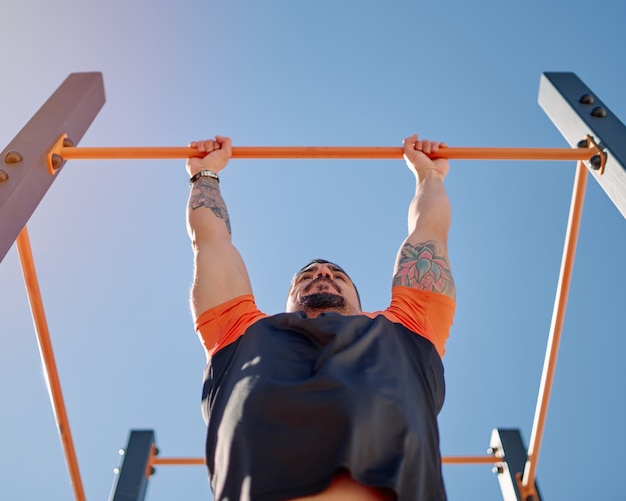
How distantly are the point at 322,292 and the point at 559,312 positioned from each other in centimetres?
79

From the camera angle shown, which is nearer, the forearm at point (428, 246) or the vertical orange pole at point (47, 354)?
the forearm at point (428, 246)

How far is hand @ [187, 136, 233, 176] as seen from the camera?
80.3 inches

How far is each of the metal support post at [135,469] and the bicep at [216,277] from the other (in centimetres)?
87

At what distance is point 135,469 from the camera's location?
2.29 metres

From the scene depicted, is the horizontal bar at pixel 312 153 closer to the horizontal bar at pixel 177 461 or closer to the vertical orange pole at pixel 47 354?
the vertical orange pole at pixel 47 354


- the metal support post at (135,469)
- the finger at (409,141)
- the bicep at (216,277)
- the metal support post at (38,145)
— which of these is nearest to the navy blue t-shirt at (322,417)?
the bicep at (216,277)

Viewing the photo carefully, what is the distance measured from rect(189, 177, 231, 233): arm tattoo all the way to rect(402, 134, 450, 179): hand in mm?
582

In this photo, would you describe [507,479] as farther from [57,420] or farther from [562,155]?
[57,420]

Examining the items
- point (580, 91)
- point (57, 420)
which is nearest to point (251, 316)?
point (57, 420)

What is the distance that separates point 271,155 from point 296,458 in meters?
1.05

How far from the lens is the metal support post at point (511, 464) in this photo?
2248 mm

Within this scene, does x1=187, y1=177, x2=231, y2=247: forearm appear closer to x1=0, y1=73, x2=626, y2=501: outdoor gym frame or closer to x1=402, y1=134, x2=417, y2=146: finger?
x1=0, y1=73, x2=626, y2=501: outdoor gym frame

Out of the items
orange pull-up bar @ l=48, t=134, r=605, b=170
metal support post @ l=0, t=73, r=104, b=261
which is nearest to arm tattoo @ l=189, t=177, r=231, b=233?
orange pull-up bar @ l=48, t=134, r=605, b=170

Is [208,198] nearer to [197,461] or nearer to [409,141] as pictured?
[409,141]
